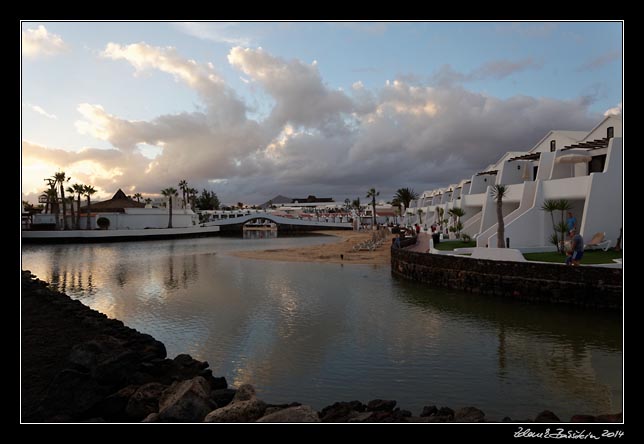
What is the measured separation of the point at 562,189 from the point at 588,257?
5.32m

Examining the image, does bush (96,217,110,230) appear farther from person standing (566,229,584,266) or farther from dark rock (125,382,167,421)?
dark rock (125,382,167,421)

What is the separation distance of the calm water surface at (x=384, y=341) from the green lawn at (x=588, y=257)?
2.74 m

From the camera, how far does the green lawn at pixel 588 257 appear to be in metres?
17.5

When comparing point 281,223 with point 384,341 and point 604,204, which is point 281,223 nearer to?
point 604,204

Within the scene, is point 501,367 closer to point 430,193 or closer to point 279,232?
point 430,193

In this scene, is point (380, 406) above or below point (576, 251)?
below

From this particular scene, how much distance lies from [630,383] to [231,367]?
331 inches

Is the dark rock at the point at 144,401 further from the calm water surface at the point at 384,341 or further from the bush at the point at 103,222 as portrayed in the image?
the bush at the point at 103,222

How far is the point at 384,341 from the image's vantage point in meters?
12.6

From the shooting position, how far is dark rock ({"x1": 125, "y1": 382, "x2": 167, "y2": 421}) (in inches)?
269

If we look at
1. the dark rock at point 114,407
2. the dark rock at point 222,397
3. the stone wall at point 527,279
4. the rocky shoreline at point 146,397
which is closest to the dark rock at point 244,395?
the rocky shoreline at point 146,397

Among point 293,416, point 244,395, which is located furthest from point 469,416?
point 244,395

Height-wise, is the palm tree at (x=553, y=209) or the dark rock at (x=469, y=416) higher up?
the palm tree at (x=553, y=209)

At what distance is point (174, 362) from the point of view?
31.2 ft
